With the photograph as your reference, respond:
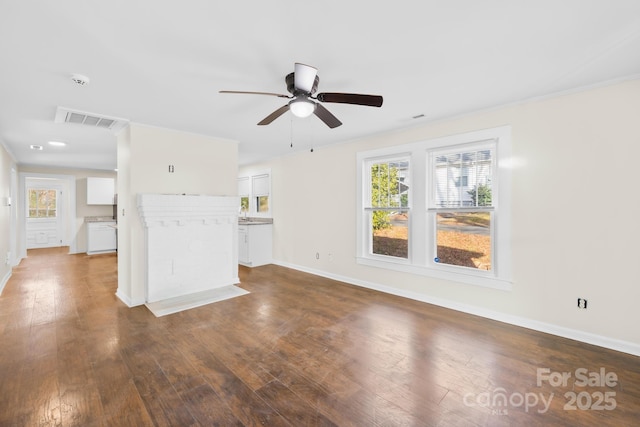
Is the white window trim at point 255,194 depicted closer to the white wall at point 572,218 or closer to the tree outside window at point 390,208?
the tree outside window at point 390,208

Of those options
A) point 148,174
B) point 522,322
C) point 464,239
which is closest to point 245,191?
point 148,174

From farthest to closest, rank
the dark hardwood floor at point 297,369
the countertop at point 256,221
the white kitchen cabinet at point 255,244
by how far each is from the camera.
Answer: the countertop at point 256,221, the white kitchen cabinet at point 255,244, the dark hardwood floor at point 297,369

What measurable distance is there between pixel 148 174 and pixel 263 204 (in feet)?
10.5

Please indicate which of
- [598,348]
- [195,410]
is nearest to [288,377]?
[195,410]

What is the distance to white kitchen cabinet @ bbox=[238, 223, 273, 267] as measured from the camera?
591 centimetres

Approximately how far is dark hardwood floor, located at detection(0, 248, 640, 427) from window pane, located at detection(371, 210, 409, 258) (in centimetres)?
95

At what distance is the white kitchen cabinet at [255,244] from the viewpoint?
591cm

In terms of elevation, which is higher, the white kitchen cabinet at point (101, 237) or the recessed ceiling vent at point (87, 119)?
the recessed ceiling vent at point (87, 119)

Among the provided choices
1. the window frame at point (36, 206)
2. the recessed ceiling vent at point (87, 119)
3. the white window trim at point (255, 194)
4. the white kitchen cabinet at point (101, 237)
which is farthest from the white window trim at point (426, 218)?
the window frame at point (36, 206)

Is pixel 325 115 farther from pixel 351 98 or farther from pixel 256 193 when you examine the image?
pixel 256 193

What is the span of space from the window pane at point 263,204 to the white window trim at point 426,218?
2.82m

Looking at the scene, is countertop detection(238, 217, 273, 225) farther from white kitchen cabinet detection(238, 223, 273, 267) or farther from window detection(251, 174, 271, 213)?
window detection(251, 174, 271, 213)

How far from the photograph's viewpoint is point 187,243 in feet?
13.5

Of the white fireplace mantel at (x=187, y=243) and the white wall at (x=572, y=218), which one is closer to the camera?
the white wall at (x=572, y=218)
